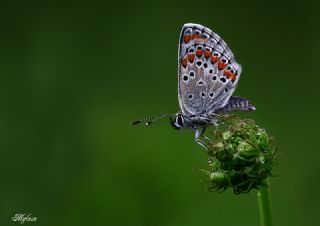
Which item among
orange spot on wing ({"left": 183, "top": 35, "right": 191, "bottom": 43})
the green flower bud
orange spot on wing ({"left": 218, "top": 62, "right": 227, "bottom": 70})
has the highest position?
orange spot on wing ({"left": 183, "top": 35, "right": 191, "bottom": 43})

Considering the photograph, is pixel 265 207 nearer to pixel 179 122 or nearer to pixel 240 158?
pixel 240 158

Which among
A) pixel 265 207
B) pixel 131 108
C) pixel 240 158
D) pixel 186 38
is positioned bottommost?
pixel 265 207

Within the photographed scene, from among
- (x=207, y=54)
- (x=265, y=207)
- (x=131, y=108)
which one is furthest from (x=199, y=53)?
(x=131, y=108)

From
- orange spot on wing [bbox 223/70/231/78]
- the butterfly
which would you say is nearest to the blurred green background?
the butterfly

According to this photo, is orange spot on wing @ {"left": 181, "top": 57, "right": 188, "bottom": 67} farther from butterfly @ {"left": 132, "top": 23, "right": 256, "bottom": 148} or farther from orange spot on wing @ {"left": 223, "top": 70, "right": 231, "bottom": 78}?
orange spot on wing @ {"left": 223, "top": 70, "right": 231, "bottom": 78}

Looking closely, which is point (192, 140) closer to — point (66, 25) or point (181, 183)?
point (181, 183)

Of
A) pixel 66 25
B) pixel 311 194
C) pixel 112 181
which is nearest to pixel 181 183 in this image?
pixel 112 181

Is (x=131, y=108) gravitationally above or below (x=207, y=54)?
above

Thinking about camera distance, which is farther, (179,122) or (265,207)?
(179,122)
